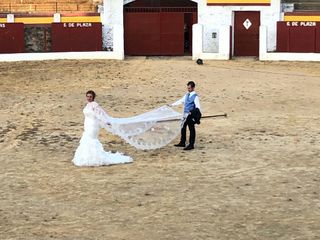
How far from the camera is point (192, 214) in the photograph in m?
8.41

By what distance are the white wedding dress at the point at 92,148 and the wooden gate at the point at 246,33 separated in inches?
736

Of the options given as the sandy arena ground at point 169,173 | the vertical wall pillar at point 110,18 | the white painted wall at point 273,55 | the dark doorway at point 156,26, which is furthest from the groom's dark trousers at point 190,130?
the dark doorway at point 156,26

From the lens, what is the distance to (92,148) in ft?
36.4

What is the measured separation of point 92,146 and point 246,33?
19329 millimetres

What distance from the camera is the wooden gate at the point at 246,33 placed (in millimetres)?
29266

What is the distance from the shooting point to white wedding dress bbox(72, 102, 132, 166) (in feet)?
36.4

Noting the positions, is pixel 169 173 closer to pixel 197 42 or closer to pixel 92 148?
pixel 92 148

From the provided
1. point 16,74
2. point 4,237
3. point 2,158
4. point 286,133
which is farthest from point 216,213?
point 16,74

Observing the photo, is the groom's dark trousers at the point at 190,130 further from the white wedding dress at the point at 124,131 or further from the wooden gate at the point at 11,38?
the wooden gate at the point at 11,38

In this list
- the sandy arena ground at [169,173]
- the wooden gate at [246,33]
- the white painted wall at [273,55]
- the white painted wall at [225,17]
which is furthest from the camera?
the wooden gate at [246,33]

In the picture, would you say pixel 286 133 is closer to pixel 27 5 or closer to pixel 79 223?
pixel 79 223

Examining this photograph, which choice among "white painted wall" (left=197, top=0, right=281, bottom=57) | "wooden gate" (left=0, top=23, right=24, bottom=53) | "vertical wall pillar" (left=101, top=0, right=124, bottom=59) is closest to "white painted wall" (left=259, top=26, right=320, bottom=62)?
"white painted wall" (left=197, top=0, right=281, bottom=57)

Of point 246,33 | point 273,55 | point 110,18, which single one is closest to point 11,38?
point 110,18

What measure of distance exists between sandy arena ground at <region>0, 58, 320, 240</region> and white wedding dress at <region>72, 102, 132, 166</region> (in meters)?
0.22
